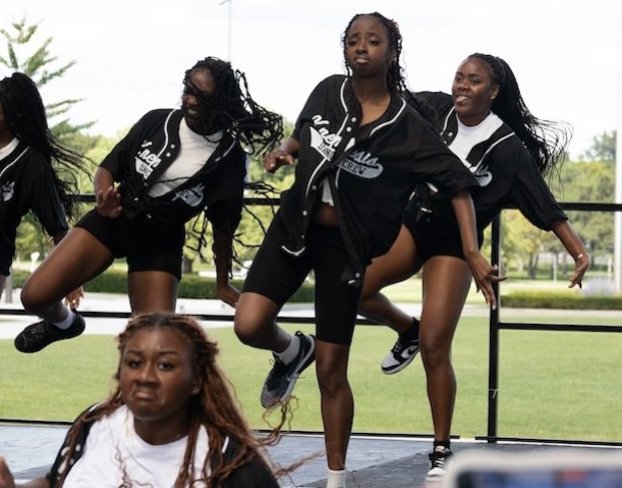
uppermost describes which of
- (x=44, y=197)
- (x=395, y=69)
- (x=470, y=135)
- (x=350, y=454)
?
(x=395, y=69)

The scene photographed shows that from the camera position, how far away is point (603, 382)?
38344 millimetres

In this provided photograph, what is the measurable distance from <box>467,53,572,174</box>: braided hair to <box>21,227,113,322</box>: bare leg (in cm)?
166

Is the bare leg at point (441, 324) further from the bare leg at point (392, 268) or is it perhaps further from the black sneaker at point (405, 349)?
the black sneaker at point (405, 349)

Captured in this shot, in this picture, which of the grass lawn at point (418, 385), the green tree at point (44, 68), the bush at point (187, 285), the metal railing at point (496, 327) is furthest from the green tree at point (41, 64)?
the metal railing at point (496, 327)

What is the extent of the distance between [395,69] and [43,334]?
6.47 feet

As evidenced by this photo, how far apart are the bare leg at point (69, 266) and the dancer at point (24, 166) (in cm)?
36

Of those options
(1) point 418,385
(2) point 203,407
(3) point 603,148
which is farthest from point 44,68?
(2) point 203,407

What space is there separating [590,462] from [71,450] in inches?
62.0

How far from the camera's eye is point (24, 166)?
5832mm

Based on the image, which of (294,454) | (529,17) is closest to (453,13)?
(529,17)

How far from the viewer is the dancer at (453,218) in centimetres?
548

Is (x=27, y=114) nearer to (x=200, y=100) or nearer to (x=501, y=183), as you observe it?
(x=200, y=100)

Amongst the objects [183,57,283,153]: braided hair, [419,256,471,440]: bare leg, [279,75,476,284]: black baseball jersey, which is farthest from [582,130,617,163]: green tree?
[279,75,476,284]: black baseball jersey

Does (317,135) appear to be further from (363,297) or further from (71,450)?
(71,450)
